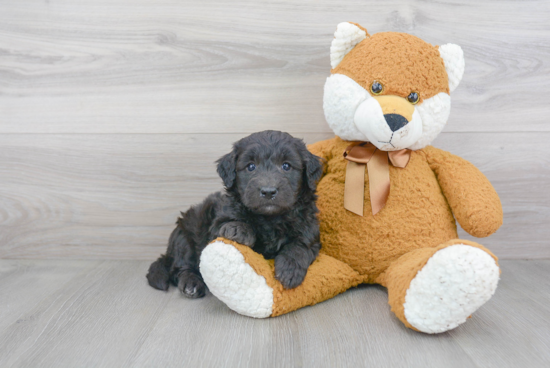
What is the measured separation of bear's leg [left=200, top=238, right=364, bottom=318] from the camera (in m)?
1.38

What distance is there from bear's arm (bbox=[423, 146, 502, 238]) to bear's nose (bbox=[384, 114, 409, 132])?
0.32 metres

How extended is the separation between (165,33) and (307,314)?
1.48 meters

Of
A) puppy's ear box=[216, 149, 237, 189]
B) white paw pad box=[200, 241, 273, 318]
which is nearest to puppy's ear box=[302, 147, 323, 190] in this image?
puppy's ear box=[216, 149, 237, 189]

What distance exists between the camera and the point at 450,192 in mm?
1630

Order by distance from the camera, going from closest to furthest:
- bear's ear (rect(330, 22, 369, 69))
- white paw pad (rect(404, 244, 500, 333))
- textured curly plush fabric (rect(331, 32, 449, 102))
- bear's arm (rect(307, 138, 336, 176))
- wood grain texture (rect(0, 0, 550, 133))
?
white paw pad (rect(404, 244, 500, 333)) → textured curly plush fabric (rect(331, 32, 449, 102)) → bear's ear (rect(330, 22, 369, 69)) → bear's arm (rect(307, 138, 336, 176)) → wood grain texture (rect(0, 0, 550, 133))

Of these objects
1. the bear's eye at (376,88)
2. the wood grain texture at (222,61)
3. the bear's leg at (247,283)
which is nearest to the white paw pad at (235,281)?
the bear's leg at (247,283)

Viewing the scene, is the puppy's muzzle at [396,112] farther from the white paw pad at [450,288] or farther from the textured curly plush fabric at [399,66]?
the white paw pad at [450,288]

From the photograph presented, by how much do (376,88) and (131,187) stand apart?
133 centimetres

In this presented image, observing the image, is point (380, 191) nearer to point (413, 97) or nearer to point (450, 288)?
point (413, 97)

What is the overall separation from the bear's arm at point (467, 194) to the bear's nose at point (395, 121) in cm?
32

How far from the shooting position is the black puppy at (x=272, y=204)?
4.70 feet

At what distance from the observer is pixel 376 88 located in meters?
1.52

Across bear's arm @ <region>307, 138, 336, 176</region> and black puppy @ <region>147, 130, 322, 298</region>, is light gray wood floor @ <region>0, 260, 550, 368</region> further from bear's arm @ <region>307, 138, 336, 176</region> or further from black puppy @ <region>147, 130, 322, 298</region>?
bear's arm @ <region>307, 138, 336, 176</region>

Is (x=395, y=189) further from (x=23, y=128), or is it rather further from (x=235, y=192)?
(x=23, y=128)
